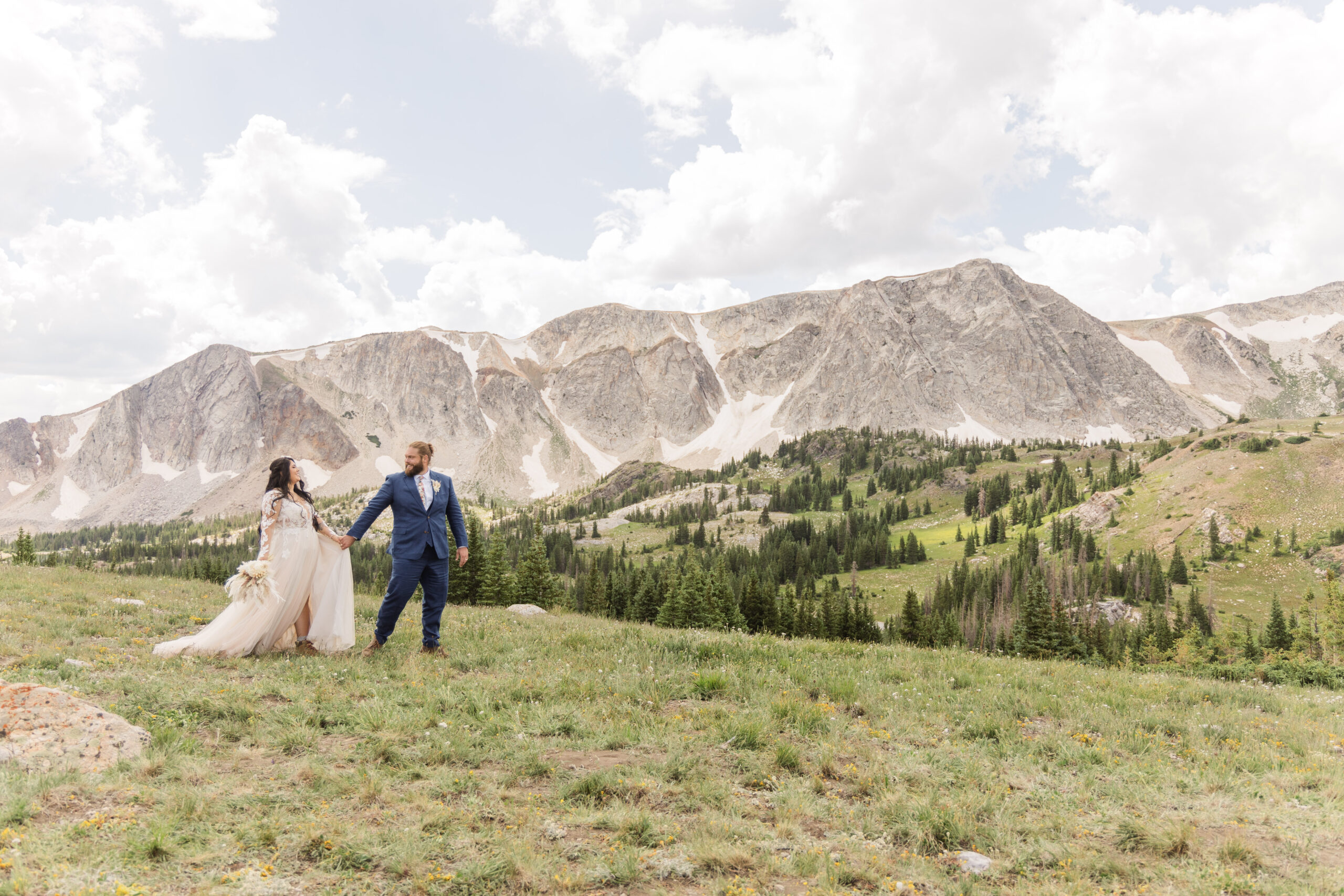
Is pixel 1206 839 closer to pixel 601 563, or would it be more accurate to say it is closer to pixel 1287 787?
pixel 1287 787

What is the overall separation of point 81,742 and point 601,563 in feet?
571

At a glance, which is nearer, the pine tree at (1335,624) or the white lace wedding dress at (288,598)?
the white lace wedding dress at (288,598)

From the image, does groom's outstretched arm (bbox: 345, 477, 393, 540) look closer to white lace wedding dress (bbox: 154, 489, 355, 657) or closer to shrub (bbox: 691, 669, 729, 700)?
white lace wedding dress (bbox: 154, 489, 355, 657)

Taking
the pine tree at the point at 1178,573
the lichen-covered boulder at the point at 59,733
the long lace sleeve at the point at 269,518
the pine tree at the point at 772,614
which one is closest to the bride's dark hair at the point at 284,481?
the long lace sleeve at the point at 269,518

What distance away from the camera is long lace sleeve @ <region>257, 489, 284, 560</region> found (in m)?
13.5

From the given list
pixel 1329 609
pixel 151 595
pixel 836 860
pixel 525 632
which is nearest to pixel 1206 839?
pixel 836 860

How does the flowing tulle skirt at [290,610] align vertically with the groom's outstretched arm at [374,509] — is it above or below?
below

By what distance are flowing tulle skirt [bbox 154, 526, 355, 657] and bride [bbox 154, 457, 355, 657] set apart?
1cm

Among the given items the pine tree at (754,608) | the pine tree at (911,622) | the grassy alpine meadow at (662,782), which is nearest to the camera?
the grassy alpine meadow at (662,782)

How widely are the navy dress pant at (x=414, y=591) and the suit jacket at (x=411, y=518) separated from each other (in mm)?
168

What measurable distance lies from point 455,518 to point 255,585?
4.07m

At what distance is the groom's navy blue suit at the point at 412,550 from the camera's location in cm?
1359

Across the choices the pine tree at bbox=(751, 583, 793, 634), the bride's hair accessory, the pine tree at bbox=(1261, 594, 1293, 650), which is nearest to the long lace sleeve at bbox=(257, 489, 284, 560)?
the bride's hair accessory

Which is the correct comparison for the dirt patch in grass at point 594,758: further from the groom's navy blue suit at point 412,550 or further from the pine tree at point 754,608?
the pine tree at point 754,608
